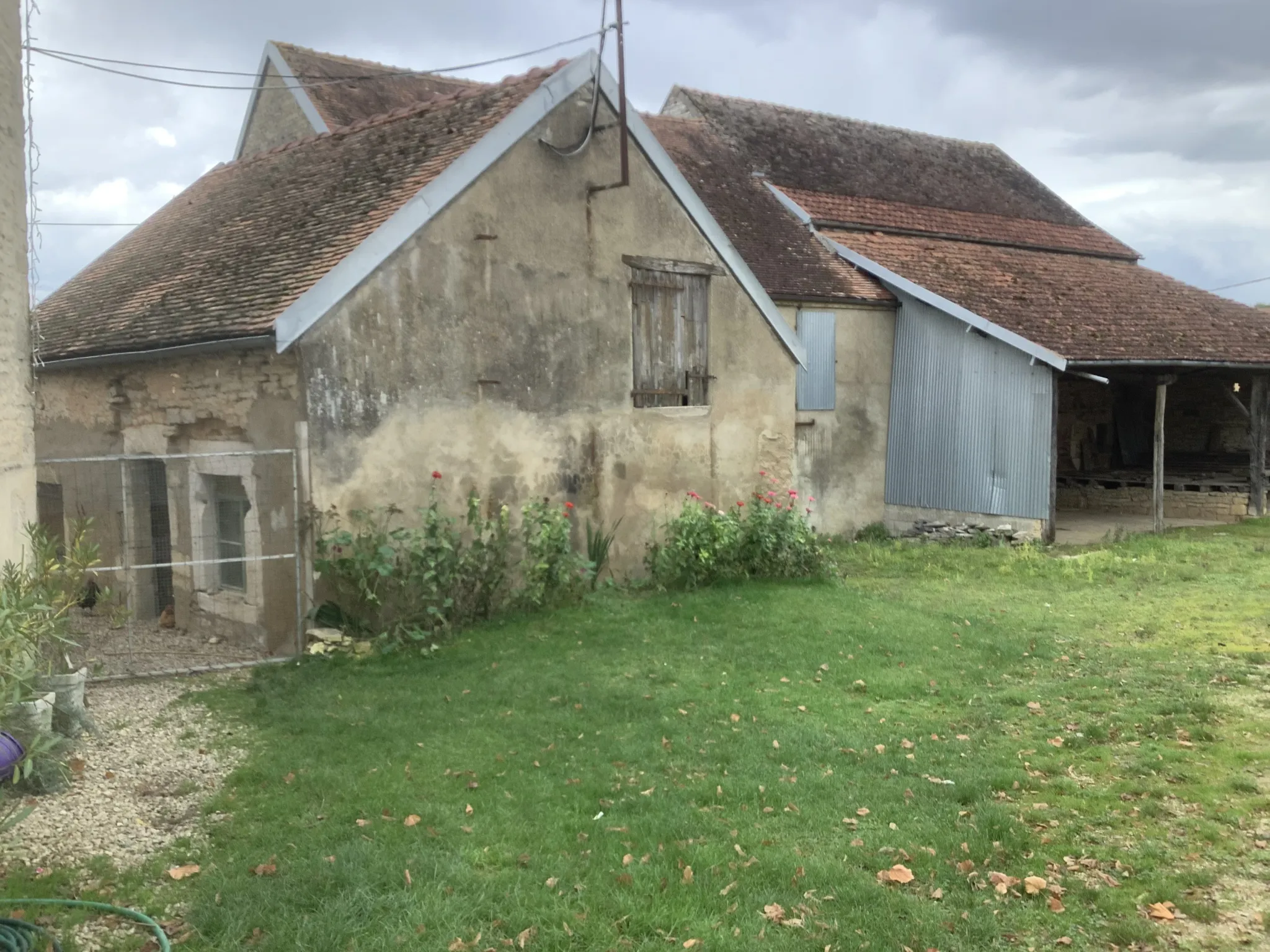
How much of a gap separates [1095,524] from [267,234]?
574 inches

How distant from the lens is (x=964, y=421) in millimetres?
A: 16547

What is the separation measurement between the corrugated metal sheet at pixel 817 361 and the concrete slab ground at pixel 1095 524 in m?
4.34

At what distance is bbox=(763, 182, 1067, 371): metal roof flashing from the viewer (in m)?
15.2

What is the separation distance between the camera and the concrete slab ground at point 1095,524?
1633 centimetres

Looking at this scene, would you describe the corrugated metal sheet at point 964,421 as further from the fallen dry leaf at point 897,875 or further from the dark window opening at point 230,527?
the fallen dry leaf at point 897,875

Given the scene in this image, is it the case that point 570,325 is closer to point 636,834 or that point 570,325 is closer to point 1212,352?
point 636,834

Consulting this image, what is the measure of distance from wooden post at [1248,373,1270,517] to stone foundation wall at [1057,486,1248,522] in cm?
22

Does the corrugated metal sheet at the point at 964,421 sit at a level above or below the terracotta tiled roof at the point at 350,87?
below

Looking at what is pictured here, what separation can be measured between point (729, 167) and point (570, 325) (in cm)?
925

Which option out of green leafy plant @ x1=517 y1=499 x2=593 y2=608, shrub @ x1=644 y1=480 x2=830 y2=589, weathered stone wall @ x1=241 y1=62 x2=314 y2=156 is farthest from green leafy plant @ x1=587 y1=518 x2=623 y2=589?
weathered stone wall @ x1=241 y1=62 x2=314 y2=156

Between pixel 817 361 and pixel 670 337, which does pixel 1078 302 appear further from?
pixel 670 337

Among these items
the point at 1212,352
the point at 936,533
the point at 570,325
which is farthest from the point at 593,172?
the point at 1212,352

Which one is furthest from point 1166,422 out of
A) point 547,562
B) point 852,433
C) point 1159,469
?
point 547,562

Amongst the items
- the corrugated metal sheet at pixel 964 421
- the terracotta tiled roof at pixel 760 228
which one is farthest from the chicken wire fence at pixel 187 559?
the corrugated metal sheet at pixel 964 421
